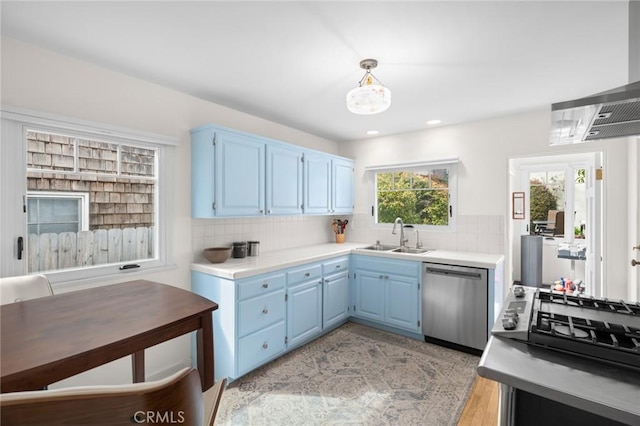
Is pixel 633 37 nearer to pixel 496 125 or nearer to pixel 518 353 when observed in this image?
pixel 518 353

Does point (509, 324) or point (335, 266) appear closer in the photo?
point (509, 324)

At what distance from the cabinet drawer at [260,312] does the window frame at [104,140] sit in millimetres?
763

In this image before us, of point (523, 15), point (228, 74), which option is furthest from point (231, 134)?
point (523, 15)

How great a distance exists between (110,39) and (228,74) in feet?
2.44

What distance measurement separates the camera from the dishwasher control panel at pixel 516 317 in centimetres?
107

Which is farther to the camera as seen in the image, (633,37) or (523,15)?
(523,15)

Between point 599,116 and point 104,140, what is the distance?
2.94 meters

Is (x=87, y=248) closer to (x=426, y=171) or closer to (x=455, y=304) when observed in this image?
(x=455, y=304)

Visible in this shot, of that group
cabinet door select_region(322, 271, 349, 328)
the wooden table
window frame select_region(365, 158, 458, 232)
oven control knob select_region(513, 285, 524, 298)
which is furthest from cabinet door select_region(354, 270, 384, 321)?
the wooden table

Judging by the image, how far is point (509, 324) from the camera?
3.64ft

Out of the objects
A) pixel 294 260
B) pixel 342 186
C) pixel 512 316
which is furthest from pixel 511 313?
pixel 342 186

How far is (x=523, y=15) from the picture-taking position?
5.21ft

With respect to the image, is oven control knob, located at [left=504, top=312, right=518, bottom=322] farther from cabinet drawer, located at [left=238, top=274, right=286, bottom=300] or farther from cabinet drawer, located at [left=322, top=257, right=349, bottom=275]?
cabinet drawer, located at [left=322, top=257, right=349, bottom=275]

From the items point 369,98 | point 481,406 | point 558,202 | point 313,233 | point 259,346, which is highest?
point 369,98
